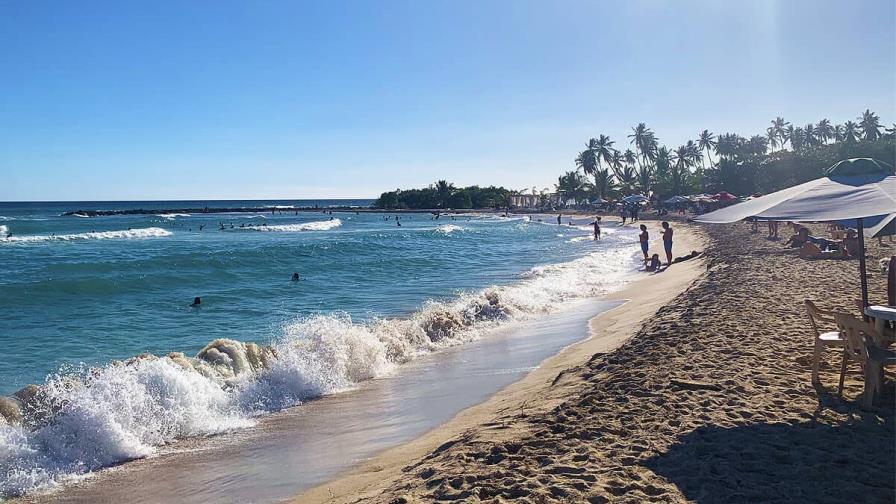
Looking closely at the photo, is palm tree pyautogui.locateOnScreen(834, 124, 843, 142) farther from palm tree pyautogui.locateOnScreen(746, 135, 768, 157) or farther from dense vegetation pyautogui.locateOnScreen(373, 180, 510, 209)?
dense vegetation pyautogui.locateOnScreen(373, 180, 510, 209)

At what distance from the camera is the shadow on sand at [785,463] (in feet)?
12.0

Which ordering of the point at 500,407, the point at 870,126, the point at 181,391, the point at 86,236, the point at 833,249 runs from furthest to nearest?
1. the point at 870,126
2. the point at 86,236
3. the point at 833,249
4. the point at 181,391
5. the point at 500,407

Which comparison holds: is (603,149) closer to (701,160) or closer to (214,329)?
(701,160)

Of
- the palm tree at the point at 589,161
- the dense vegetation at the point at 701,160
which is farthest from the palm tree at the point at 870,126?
the palm tree at the point at 589,161

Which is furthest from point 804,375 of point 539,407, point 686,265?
point 686,265

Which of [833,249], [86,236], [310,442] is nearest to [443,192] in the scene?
[86,236]

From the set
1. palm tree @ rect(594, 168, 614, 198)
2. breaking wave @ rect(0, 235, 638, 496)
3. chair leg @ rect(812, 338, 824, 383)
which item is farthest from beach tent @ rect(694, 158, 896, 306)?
palm tree @ rect(594, 168, 614, 198)

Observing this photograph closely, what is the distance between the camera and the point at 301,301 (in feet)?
54.7

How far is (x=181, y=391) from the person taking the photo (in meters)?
7.35

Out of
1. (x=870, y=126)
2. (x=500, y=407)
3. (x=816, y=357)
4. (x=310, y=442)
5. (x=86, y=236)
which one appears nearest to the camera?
(x=816, y=357)

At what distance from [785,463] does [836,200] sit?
2354mm

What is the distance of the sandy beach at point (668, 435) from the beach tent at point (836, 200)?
64.7 inches

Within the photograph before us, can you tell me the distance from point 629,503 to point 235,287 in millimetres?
17883

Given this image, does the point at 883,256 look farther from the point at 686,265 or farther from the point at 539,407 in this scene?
the point at 539,407
